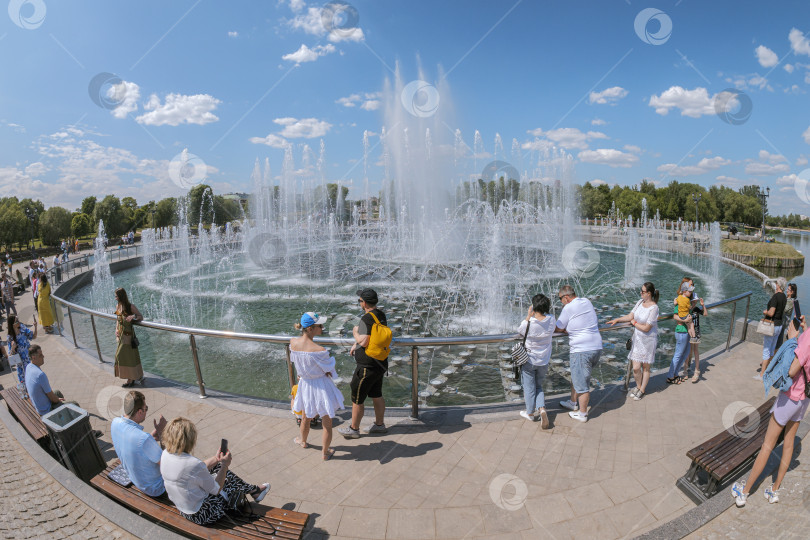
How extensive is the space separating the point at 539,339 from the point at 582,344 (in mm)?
589

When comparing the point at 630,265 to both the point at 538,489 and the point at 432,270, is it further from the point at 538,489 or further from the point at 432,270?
the point at 538,489

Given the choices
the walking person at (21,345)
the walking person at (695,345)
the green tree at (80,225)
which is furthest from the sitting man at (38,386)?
the green tree at (80,225)

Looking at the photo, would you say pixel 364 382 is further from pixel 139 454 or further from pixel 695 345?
pixel 695 345

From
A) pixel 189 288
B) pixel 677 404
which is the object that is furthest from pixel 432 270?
pixel 677 404

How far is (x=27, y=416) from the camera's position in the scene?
16.5 feet

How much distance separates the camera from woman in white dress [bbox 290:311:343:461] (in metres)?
4.15

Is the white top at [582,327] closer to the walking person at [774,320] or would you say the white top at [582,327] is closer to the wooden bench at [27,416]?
the walking person at [774,320]

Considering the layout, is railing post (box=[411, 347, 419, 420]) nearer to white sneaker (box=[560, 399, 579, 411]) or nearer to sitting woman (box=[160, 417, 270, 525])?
white sneaker (box=[560, 399, 579, 411])

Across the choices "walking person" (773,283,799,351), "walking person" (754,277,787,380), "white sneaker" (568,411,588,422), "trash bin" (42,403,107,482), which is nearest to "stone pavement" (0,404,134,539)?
"trash bin" (42,403,107,482)

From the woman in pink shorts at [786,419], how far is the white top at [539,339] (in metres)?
1.98

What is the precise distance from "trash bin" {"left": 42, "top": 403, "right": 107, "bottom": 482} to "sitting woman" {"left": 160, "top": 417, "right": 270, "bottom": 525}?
1.48 meters

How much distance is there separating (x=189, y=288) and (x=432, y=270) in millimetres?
11650

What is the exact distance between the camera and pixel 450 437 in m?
4.65

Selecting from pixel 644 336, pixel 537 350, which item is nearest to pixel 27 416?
pixel 537 350
